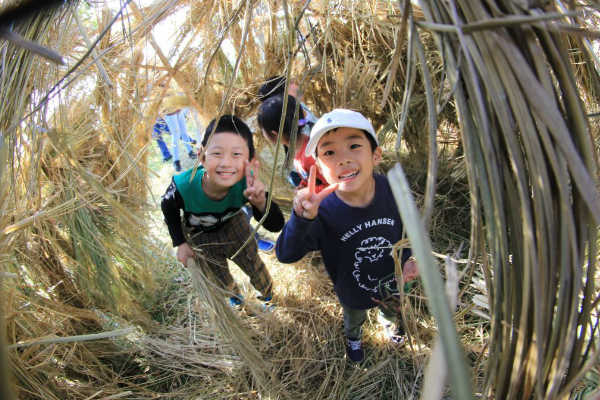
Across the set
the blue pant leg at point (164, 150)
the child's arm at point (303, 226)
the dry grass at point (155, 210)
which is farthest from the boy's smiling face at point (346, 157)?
the blue pant leg at point (164, 150)

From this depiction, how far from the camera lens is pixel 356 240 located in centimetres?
103

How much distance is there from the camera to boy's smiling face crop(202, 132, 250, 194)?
118 centimetres

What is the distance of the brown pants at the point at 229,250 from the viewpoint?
1.42 meters

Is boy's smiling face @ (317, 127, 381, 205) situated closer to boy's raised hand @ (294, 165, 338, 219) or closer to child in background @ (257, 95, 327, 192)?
boy's raised hand @ (294, 165, 338, 219)

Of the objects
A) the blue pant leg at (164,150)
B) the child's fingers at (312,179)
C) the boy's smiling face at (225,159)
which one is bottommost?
the child's fingers at (312,179)

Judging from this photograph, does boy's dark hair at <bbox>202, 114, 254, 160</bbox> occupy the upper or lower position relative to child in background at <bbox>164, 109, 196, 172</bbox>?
lower

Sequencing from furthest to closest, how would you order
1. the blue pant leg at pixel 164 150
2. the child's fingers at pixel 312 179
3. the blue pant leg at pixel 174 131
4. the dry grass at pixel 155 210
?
the blue pant leg at pixel 164 150 < the blue pant leg at pixel 174 131 < the child's fingers at pixel 312 179 < the dry grass at pixel 155 210

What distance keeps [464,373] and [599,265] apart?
0.84 metres

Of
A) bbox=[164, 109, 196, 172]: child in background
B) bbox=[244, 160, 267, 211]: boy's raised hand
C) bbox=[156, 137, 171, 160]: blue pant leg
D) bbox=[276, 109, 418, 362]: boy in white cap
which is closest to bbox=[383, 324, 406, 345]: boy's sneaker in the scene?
bbox=[276, 109, 418, 362]: boy in white cap

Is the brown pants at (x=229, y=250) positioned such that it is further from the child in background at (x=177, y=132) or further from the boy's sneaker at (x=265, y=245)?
the child in background at (x=177, y=132)

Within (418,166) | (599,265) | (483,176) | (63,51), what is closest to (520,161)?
(483,176)

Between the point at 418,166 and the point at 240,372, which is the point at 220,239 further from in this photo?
the point at 418,166

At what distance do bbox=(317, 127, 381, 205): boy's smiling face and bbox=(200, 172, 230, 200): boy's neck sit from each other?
0.48 m

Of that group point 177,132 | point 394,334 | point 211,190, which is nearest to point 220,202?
point 211,190
